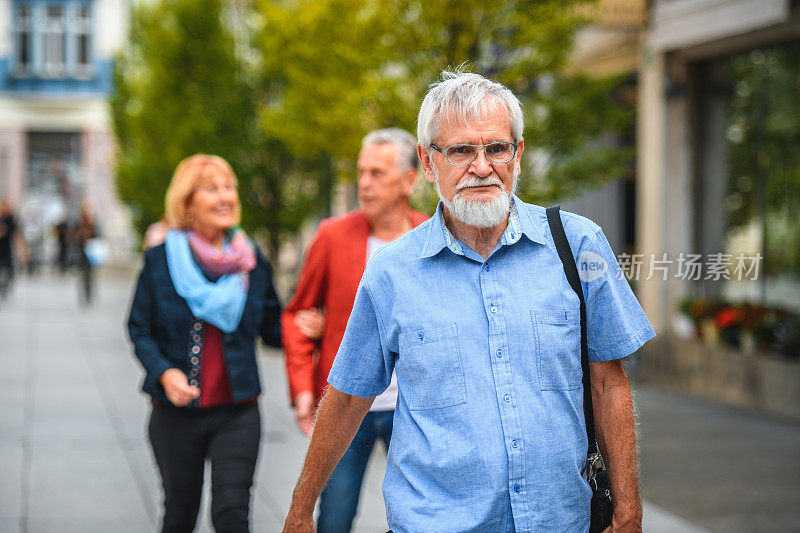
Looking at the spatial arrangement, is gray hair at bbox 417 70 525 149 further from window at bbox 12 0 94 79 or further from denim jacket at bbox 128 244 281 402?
window at bbox 12 0 94 79

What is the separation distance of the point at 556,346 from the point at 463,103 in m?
0.59

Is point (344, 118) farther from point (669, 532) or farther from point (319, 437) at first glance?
point (319, 437)

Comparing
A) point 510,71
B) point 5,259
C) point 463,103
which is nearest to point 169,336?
point 463,103

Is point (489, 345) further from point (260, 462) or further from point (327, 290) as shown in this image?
point (260, 462)

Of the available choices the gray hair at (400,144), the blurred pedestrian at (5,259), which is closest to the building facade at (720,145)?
the gray hair at (400,144)

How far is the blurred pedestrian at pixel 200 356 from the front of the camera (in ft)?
14.2

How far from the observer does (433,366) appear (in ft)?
8.40

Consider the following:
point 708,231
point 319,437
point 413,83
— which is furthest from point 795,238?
point 319,437

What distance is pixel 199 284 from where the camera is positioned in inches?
175

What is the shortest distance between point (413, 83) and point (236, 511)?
5103 mm

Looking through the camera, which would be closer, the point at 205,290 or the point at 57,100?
the point at 205,290

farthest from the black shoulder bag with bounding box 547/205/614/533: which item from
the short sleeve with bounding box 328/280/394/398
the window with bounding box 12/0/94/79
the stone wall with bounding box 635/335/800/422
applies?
the window with bounding box 12/0/94/79

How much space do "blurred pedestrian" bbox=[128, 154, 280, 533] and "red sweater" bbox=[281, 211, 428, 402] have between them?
0.21 m

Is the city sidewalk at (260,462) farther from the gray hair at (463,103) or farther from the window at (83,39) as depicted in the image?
the window at (83,39)
